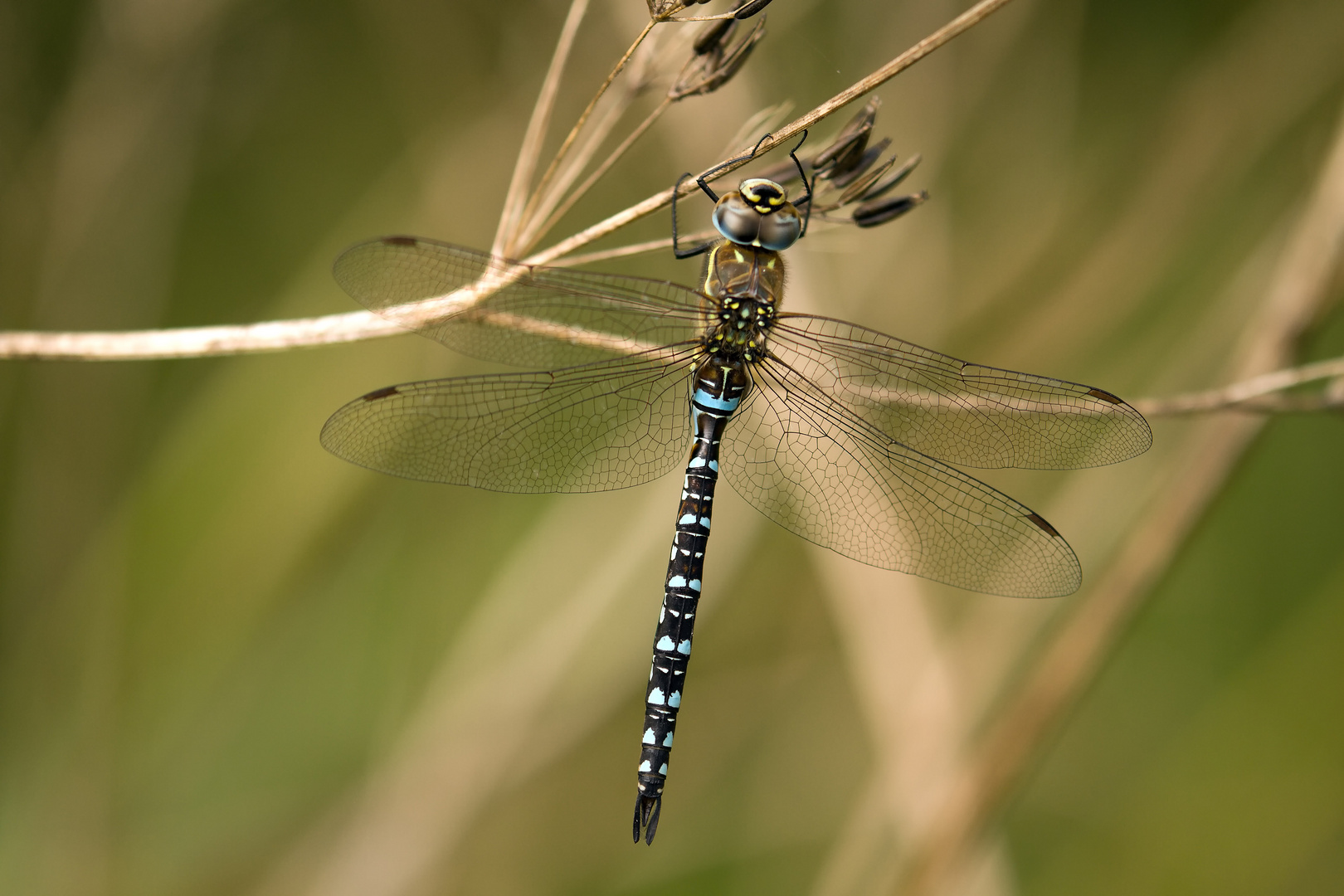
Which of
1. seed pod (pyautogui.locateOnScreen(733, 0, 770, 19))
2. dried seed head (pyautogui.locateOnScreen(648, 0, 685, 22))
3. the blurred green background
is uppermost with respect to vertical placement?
seed pod (pyautogui.locateOnScreen(733, 0, 770, 19))

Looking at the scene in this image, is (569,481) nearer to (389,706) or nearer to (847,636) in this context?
(847,636)

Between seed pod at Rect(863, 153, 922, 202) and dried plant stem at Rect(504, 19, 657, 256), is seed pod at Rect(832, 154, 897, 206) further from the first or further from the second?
dried plant stem at Rect(504, 19, 657, 256)

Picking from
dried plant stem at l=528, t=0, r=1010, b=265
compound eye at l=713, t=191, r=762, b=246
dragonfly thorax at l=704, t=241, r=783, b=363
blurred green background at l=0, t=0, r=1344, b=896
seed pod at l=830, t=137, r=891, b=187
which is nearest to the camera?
dried plant stem at l=528, t=0, r=1010, b=265

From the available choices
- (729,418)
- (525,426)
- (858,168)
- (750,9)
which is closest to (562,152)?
(750,9)

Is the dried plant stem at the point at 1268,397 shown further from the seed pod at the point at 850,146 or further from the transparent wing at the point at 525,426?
the transparent wing at the point at 525,426

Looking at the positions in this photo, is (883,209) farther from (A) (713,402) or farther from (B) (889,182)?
(A) (713,402)

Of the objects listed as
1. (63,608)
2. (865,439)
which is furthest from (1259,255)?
(63,608)

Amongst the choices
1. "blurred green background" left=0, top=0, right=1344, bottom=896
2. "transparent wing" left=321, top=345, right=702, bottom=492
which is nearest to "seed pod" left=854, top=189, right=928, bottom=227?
"transparent wing" left=321, top=345, right=702, bottom=492
